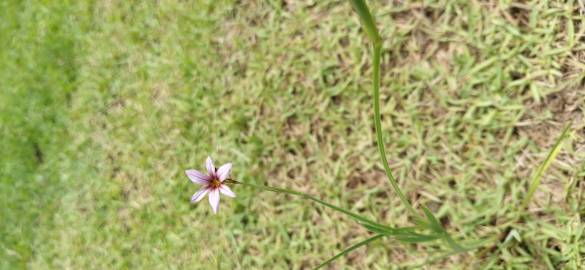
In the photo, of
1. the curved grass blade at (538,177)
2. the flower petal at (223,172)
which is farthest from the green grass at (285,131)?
the flower petal at (223,172)

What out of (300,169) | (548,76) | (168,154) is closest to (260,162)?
(300,169)

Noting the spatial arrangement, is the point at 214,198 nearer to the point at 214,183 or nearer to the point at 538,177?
the point at 214,183

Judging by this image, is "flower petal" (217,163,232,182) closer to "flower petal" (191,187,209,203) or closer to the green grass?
"flower petal" (191,187,209,203)

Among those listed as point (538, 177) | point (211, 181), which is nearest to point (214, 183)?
point (211, 181)

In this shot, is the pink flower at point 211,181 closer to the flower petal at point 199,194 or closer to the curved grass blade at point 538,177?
the flower petal at point 199,194

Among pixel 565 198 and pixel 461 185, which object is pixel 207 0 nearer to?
pixel 461 185
